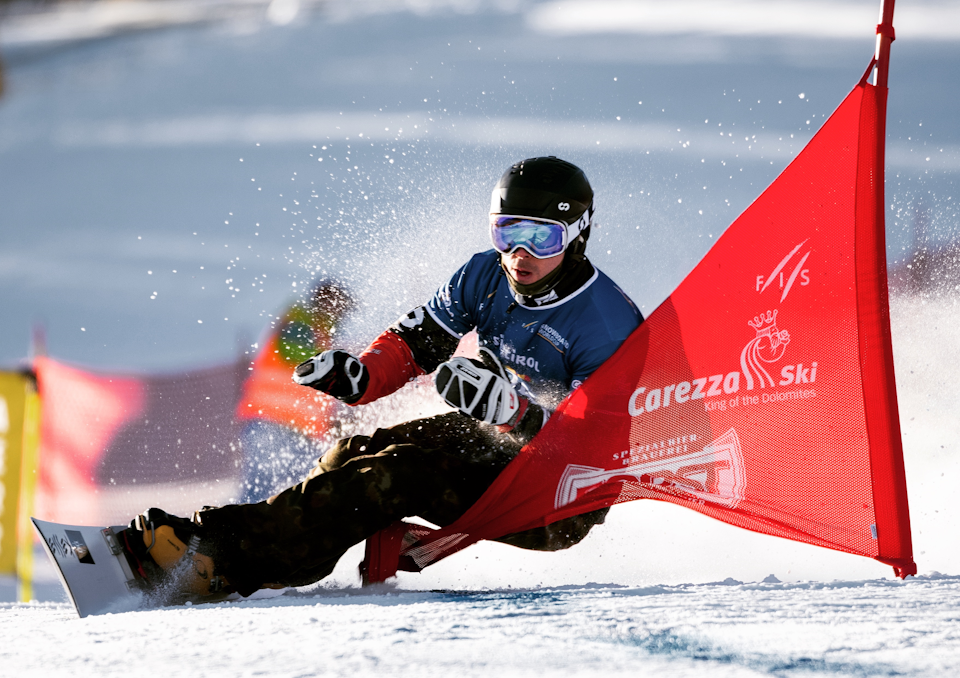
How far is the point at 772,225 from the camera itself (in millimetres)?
2256

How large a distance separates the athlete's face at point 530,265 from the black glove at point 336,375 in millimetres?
607

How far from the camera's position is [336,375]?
2.69 m

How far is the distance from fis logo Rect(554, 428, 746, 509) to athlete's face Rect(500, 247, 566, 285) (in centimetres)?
66

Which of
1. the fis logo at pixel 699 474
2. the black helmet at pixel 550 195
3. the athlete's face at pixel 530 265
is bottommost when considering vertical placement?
the fis logo at pixel 699 474

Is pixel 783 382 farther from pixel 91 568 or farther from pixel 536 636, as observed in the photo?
pixel 91 568

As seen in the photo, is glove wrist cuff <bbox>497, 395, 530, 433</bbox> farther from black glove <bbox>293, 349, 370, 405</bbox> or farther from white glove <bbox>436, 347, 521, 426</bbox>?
black glove <bbox>293, 349, 370, 405</bbox>

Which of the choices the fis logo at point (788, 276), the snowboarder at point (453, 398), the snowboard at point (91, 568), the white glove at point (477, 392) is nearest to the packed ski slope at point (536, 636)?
the snowboard at point (91, 568)

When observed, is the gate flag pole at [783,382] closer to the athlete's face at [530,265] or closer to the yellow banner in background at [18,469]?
the athlete's face at [530,265]

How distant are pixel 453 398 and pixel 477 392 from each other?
71mm

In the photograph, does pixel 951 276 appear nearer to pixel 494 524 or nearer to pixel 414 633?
pixel 494 524

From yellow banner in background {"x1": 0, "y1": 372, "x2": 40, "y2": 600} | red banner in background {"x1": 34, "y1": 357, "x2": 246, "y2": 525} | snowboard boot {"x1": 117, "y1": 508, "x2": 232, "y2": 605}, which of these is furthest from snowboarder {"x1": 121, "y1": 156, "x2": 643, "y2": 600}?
yellow banner in background {"x1": 0, "y1": 372, "x2": 40, "y2": 600}

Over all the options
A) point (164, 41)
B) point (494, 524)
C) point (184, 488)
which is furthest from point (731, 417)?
point (164, 41)

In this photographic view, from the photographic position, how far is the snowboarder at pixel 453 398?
2.33m

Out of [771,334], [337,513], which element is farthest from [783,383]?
[337,513]
